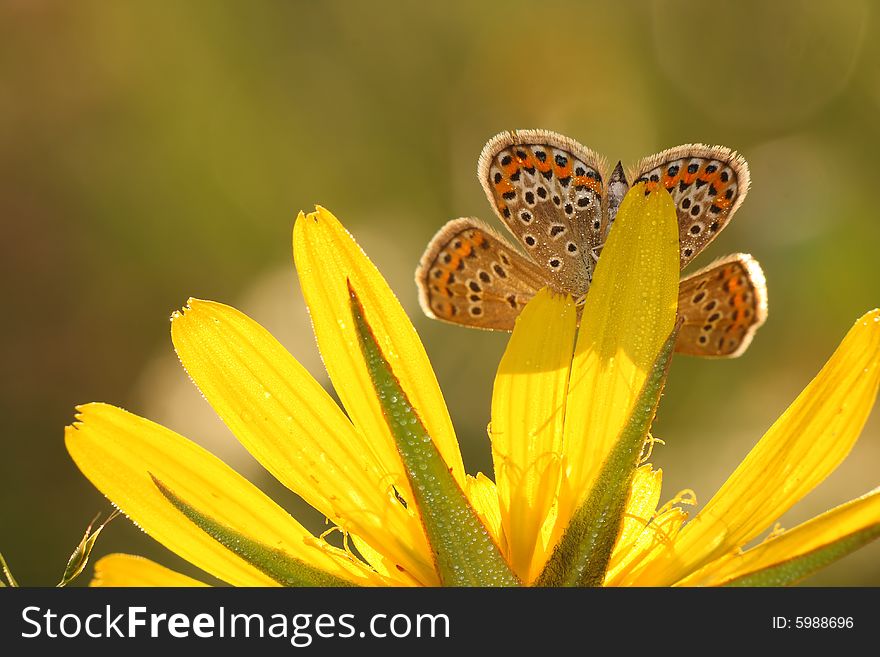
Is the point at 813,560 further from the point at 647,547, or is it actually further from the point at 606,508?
the point at 647,547

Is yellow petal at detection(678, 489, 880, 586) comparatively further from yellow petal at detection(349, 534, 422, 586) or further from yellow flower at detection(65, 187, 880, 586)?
yellow petal at detection(349, 534, 422, 586)

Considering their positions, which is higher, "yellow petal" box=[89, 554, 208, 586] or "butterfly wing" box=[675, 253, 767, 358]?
"butterfly wing" box=[675, 253, 767, 358]

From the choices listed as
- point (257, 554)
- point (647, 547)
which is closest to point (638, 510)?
point (647, 547)

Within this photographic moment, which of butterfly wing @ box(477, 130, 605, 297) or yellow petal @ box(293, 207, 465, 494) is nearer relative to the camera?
yellow petal @ box(293, 207, 465, 494)

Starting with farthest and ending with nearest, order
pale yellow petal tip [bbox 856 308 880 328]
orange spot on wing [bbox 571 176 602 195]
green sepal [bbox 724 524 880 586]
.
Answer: orange spot on wing [bbox 571 176 602 195] < pale yellow petal tip [bbox 856 308 880 328] < green sepal [bbox 724 524 880 586]

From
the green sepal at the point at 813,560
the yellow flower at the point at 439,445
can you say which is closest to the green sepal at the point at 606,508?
the yellow flower at the point at 439,445

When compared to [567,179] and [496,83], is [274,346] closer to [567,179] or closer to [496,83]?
[567,179]

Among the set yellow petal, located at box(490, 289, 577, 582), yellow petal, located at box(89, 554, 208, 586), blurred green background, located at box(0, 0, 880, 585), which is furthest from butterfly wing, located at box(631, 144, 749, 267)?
blurred green background, located at box(0, 0, 880, 585)
